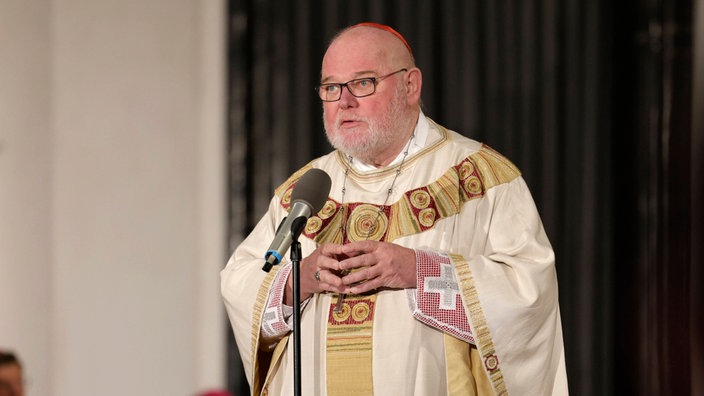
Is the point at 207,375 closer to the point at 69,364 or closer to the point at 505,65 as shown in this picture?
the point at 69,364

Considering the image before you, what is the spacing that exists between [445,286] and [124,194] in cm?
242

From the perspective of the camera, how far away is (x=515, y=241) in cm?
334

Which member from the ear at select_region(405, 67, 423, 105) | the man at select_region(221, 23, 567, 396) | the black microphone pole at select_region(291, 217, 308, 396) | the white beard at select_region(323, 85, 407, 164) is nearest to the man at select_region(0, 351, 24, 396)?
the black microphone pole at select_region(291, 217, 308, 396)

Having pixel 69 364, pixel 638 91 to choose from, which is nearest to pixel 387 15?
pixel 638 91

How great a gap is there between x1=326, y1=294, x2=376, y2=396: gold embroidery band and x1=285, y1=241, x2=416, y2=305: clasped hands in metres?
0.14

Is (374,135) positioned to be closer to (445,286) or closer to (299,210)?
(445,286)

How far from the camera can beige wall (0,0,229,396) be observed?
5.07 meters

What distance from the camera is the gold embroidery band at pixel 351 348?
3.32 m

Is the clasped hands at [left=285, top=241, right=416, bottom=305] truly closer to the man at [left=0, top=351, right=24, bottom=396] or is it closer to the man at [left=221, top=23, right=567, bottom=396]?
the man at [left=221, top=23, right=567, bottom=396]

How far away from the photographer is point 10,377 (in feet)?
9.04

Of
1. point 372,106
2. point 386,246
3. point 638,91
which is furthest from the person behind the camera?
point 638,91

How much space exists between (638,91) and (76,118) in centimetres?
275

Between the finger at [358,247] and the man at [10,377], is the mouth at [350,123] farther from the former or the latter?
the man at [10,377]

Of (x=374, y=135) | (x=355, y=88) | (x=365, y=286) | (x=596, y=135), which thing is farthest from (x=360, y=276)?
(x=596, y=135)
